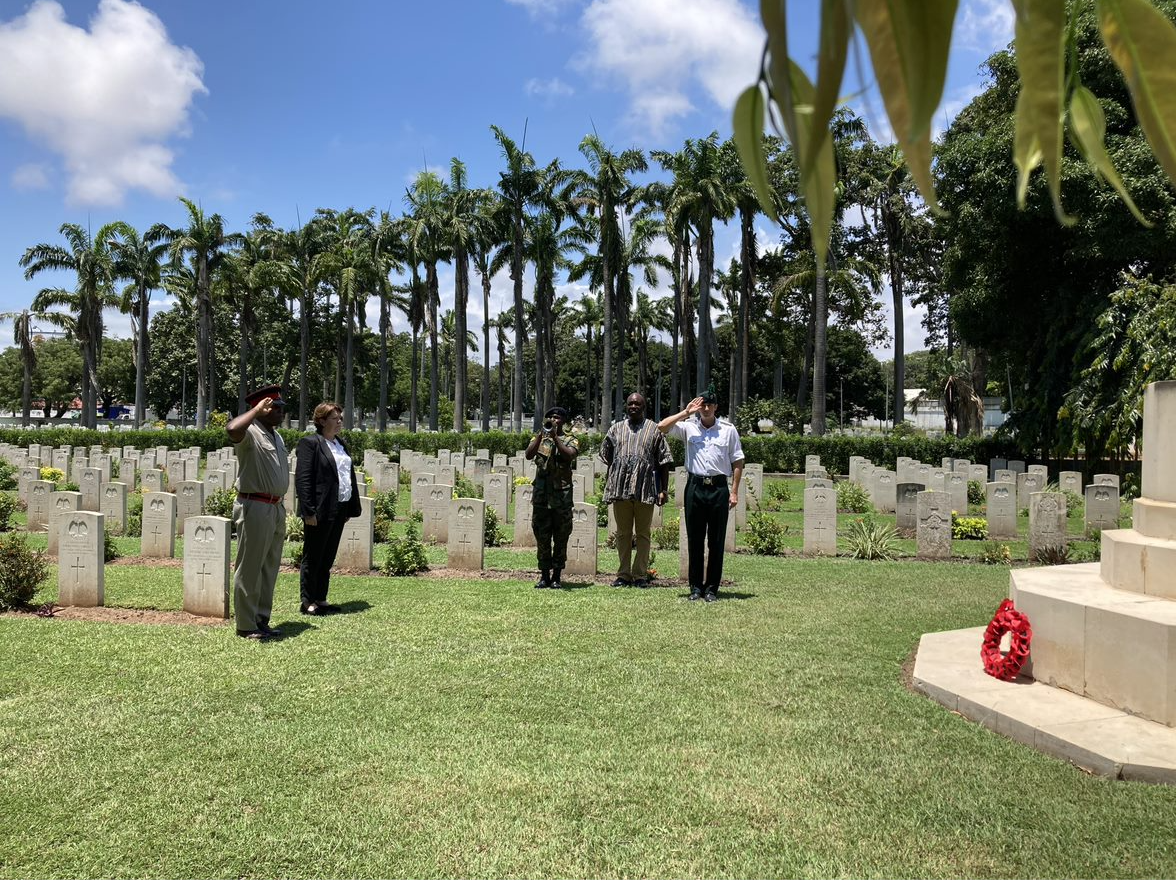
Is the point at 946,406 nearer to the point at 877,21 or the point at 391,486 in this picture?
the point at 391,486

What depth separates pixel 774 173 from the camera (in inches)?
1164

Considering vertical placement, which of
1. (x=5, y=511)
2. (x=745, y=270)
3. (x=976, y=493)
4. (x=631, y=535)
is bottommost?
(x=5, y=511)

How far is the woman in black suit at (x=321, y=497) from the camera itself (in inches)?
284

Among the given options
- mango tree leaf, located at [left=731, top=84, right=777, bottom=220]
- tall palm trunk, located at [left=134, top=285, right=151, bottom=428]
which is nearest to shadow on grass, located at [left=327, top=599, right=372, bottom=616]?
mango tree leaf, located at [left=731, top=84, right=777, bottom=220]

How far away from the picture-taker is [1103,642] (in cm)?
481

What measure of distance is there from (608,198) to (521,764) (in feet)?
114

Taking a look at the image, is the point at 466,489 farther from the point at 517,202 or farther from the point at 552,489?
the point at 517,202

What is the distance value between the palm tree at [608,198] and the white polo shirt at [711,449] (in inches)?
1068

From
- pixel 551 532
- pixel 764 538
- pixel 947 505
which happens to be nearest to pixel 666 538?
pixel 764 538

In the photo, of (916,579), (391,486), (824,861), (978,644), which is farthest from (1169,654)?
(391,486)

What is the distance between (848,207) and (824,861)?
38.6m

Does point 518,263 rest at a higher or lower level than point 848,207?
lower

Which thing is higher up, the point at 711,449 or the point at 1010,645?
the point at 711,449

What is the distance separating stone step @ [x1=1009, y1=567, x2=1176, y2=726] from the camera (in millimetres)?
4469
